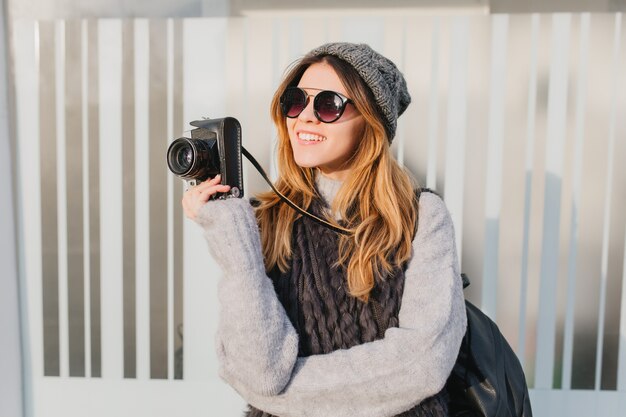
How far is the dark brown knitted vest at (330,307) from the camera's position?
3.84ft

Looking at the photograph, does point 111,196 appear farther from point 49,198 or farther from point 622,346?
point 622,346

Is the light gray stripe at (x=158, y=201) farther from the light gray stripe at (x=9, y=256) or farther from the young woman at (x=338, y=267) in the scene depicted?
the young woman at (x=338, y=267)

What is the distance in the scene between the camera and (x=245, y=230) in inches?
42.9

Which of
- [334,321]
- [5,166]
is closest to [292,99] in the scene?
[334,321]

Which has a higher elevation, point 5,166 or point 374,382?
point 5,166

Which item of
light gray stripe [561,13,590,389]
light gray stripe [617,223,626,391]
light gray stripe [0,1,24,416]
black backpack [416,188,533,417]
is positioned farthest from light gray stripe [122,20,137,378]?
light gray stripe [617,223,626,391]

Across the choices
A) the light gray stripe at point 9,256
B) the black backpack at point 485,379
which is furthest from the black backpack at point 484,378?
the light gray stripe at point 9,256

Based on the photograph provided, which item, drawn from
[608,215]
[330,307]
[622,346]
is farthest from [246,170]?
[622,346]

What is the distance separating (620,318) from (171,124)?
220 cm

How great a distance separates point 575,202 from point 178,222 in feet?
5.83

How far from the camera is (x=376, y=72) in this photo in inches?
48.6

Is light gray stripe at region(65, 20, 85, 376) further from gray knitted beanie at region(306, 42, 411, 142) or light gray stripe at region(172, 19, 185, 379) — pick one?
gray knitted beanie at region(306, 42, 411, 142)

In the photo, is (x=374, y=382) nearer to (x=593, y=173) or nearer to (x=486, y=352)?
(x=486, y=352)

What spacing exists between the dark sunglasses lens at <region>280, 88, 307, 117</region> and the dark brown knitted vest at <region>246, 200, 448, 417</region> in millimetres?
315
